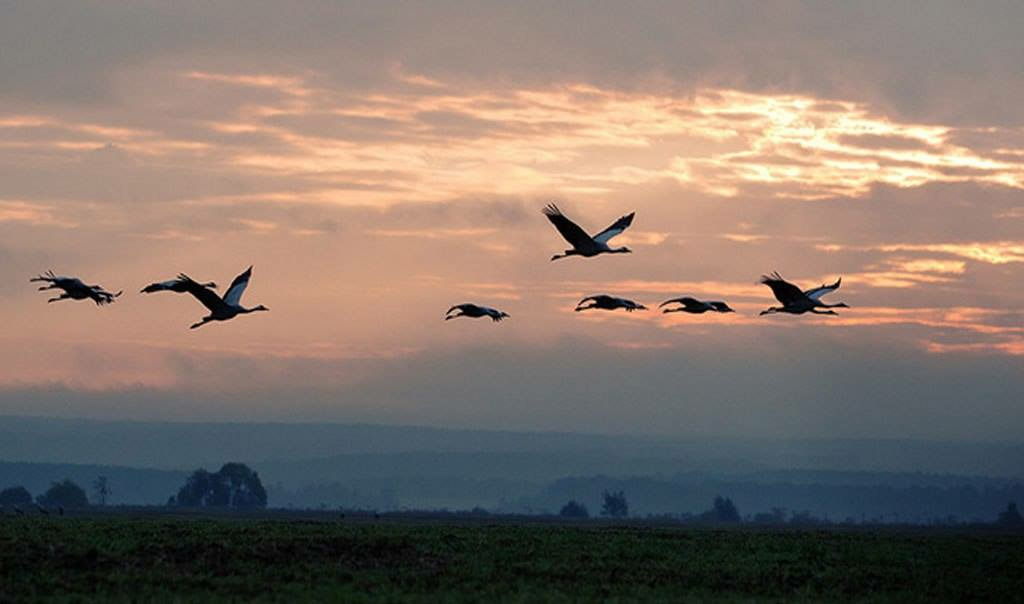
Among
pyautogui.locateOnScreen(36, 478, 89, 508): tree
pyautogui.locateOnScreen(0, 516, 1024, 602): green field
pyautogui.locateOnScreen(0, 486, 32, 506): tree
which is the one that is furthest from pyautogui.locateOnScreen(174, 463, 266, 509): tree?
pyautogui.locateOnScreen(0, 516, 1024, 602): green field

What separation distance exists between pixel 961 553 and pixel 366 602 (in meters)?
30.5

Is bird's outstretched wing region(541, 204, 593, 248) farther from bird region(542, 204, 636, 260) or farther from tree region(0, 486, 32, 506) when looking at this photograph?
tree region(0, 486, 32, 506)

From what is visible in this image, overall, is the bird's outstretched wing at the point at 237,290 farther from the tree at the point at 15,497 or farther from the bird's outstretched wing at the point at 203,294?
the tree at the point at 15,497

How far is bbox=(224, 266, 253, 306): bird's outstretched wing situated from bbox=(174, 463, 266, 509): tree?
130291 mm

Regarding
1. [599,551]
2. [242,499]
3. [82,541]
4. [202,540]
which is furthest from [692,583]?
[242,499]

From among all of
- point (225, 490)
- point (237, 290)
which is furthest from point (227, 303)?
point (225, 490)

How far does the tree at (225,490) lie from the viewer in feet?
589

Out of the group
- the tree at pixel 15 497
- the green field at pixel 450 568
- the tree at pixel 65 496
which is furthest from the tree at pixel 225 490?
the green field at pixel 450 568

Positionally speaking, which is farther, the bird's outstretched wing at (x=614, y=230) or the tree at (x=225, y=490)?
the tree at (x=225, y=490)

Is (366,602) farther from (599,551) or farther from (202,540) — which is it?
(599,551)

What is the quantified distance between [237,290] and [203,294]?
138 inches

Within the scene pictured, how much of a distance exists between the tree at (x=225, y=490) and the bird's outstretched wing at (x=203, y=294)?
434ft

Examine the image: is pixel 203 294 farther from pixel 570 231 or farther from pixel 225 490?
pixel 225 490

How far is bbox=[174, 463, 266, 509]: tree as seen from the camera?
17950cm
